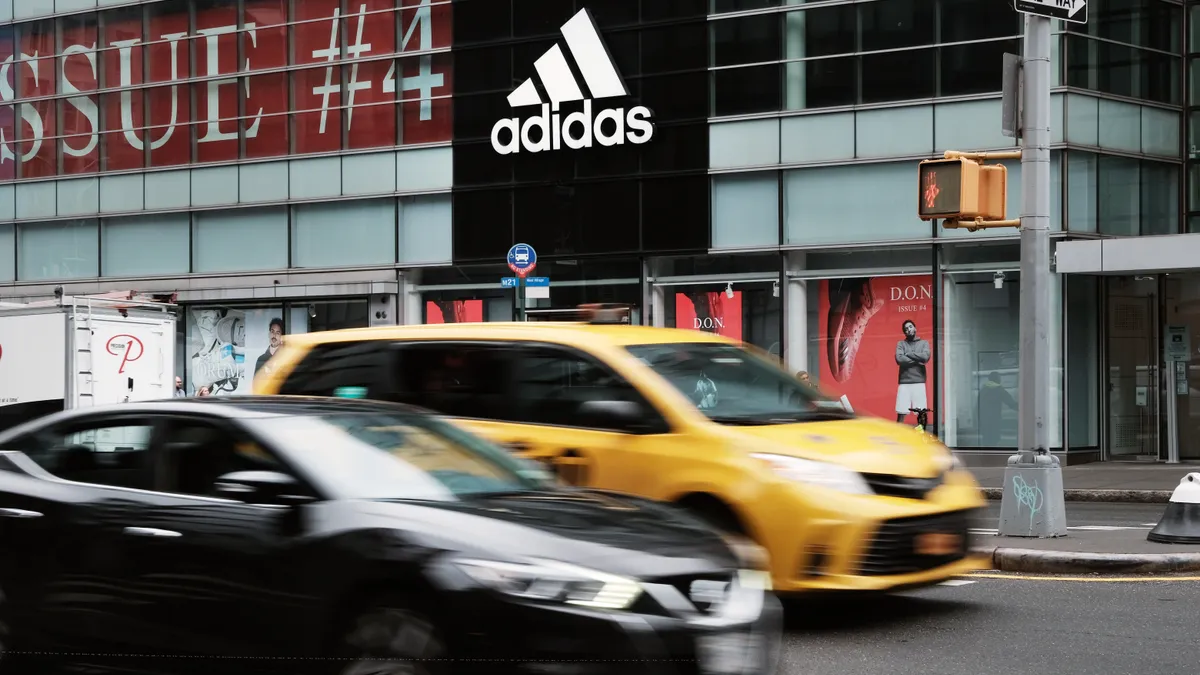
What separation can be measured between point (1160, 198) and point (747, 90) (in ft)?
23.5

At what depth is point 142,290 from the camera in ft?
105

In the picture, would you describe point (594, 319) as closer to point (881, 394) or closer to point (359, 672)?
point (359, 672)

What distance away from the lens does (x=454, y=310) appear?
28.9 metres

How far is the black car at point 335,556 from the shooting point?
5066 mm

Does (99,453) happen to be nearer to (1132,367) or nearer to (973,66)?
(973,66)

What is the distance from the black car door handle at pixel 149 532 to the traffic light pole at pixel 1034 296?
778cm

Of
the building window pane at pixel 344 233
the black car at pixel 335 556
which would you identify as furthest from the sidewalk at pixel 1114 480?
the black car at pixel 335 556

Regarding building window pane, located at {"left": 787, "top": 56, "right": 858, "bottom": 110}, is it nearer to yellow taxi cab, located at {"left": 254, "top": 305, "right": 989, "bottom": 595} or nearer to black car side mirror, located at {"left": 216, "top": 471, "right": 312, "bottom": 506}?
yellow taxi cab, located at {"left": 254, "top": 305, "right": 989, "bottom": 595}

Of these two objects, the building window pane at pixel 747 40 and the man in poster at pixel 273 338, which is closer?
the building window pane at pixel 747 40

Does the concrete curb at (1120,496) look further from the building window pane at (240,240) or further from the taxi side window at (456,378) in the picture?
the building window pane at (240,240)

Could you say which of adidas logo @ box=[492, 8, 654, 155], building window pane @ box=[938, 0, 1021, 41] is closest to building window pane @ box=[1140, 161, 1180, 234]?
building window pane @ box=[938, 0, 1021, 41]

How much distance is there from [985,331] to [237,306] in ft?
52.3

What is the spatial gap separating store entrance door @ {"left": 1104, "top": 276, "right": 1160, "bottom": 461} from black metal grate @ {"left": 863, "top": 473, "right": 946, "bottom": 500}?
1616cm

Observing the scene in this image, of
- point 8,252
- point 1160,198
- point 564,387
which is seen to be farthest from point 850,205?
point 8,252
